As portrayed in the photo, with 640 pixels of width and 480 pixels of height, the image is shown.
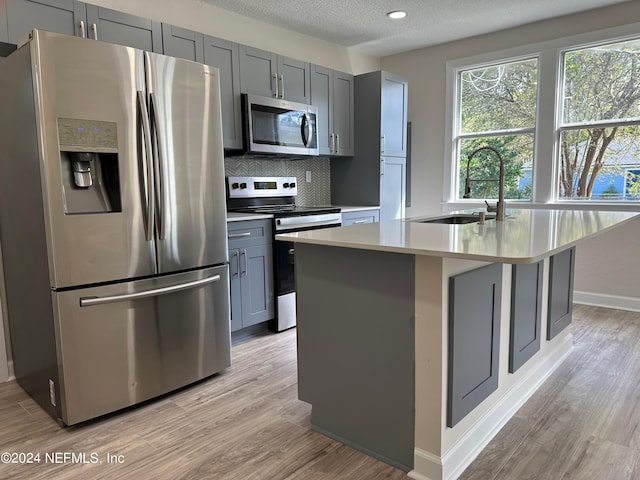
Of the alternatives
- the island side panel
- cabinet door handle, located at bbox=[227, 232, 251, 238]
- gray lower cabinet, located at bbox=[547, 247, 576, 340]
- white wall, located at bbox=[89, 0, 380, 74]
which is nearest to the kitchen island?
the island side panel

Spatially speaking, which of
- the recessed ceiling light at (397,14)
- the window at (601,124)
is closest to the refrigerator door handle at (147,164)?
the recessed ceiling light at (397,14)

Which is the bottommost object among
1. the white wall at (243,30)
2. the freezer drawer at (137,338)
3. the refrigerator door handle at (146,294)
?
the freezer drawer at (137,338)

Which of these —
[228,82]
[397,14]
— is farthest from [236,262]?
[397,14]

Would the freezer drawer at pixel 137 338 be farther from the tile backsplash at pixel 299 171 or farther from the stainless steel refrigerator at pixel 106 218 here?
the tile backsplash at pixel 299 171

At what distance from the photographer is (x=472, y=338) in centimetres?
175

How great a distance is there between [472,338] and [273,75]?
269 centimetres

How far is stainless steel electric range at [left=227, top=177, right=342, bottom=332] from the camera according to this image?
11.0 feet

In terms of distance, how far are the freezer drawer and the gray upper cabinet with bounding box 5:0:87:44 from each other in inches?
55.3

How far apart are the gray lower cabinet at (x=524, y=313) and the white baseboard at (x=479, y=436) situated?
0.54 feet

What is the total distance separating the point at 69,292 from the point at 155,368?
1.94 feet

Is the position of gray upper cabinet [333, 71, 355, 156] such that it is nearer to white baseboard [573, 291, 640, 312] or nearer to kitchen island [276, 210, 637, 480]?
kitchen island [276, 210, 637, 480]

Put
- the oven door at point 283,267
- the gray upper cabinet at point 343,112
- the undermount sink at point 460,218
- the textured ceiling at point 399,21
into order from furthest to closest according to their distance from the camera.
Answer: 1. the gray upper cabinet at point 343,112
2. the textured ceiling at point 399,21
3. the oven door at point 283,267
4. the undermount sink at point 460,218

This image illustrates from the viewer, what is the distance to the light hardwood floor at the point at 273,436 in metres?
1.76

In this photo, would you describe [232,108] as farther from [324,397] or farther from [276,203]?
[324,397]
